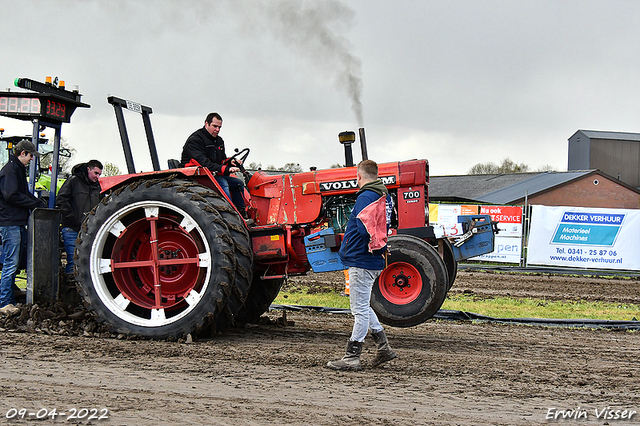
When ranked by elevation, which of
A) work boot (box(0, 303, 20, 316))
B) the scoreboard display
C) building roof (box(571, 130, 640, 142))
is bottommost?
work boot (box(0, 303, 20, 316))

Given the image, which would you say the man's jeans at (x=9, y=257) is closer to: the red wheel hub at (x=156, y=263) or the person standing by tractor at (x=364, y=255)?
the red wheel hub at (x=156, y=263)

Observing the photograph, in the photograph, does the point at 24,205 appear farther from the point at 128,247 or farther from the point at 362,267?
the point at 362,267

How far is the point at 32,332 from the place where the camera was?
19.7 ft

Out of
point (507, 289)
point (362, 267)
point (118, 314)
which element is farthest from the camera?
point (507, 289)

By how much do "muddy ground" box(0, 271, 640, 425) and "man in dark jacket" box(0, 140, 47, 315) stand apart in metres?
0.64

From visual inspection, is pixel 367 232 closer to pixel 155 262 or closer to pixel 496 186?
pixel 155 262

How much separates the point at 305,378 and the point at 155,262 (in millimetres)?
2262

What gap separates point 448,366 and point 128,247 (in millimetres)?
3454

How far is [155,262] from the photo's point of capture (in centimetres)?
600

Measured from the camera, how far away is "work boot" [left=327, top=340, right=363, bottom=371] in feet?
15.9

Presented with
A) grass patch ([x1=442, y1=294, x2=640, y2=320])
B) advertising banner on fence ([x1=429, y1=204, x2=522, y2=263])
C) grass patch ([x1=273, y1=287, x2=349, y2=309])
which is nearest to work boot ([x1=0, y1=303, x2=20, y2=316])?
grass patch ([x1=273, y1=287, x2=349, y2=309])

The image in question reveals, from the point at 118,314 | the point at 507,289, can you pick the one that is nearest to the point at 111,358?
the point at 118,314

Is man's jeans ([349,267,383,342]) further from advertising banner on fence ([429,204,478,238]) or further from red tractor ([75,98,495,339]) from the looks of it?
advertising banner on fence ([429,204,478,238])

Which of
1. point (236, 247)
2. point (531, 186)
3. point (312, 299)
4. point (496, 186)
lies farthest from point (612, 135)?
point (236, 247)
